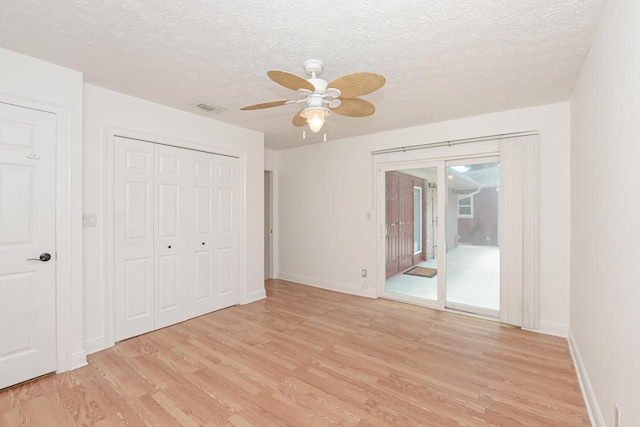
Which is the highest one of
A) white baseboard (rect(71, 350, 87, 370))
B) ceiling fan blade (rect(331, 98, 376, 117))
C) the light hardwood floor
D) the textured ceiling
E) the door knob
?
the textured ceiling

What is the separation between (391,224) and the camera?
4688 mm

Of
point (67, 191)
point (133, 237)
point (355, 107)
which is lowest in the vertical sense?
point (133, 237)

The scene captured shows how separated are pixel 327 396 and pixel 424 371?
36.0 inches

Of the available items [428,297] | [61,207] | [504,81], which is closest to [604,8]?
[504,81]

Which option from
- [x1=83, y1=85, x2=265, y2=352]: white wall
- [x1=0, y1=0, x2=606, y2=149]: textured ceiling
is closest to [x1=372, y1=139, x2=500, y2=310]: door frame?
[x1=0, y1=0, x2=606, y2=149]: textured ceiling

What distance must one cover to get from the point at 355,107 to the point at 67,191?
8.43ft

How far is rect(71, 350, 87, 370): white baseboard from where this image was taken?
2.56 metres

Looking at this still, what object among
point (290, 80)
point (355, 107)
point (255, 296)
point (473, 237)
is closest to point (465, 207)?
point (473, 237)

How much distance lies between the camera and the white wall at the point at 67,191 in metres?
2.45

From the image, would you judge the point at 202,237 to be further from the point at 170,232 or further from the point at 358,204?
the point at 358,204

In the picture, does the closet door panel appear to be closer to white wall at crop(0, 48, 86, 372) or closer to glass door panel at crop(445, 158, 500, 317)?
white wall at crop(0, 48, 86, 372)

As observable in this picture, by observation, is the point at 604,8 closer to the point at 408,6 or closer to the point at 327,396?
the point at 408,6

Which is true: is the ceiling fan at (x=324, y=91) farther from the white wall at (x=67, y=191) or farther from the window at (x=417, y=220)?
the window at (x=417, y=220)

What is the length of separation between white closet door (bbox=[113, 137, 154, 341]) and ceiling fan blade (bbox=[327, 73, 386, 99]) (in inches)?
96.8
